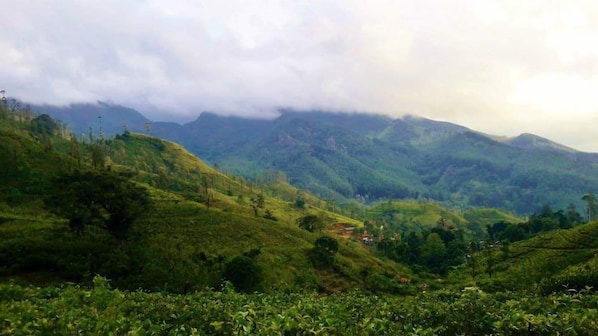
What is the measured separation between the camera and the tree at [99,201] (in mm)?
71375

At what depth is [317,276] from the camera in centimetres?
9844

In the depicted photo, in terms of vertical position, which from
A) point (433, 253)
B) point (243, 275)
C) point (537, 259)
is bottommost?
point (433, 253)

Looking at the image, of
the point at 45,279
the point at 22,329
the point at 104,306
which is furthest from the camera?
the point at 45,279

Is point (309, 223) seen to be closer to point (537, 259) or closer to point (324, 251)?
point (324, 251)

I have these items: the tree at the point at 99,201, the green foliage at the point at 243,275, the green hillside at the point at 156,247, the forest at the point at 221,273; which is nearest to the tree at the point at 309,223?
the forest at the point at 221,273

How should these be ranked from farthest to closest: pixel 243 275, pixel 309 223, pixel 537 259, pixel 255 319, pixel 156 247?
pixel 309 223 → pixel 537 259 → pixel 156 247 → pixel 243 275 → pixel 255 319

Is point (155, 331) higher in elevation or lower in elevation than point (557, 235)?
higher

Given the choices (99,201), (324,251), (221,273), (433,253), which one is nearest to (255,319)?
(99,201)

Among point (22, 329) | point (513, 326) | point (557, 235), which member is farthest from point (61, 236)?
point (557, 235)

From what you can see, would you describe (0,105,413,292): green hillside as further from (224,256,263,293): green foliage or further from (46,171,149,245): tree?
(224,256,263,293): green foliage

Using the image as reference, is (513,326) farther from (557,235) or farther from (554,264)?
(557,235)

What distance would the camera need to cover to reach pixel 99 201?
72.1 metres

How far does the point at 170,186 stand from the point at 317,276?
96156mm

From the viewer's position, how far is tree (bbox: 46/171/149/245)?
71375mm
